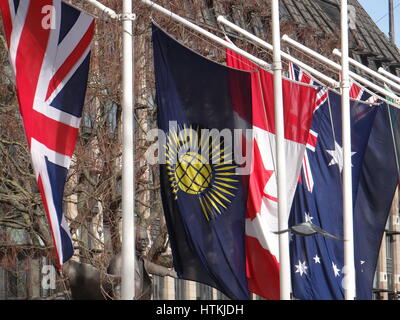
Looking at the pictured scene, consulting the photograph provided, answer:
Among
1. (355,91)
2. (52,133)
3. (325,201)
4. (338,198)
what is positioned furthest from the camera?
(355,91)

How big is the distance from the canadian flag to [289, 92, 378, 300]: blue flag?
1.86 feet

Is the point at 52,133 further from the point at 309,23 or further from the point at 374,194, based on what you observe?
the point at 309,23

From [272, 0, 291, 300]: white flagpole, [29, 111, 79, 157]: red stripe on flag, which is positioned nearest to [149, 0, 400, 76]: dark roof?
[272, 0, 291, 300]: white flagpole

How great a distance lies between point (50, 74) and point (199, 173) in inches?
127

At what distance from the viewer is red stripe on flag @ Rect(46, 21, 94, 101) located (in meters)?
17.9

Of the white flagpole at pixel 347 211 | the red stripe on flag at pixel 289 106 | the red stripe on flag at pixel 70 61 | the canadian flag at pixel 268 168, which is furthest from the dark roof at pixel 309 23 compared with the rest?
the red stripe on flag at pixel 70 61

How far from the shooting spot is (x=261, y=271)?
2091 cm

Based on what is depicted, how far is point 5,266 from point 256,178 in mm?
9510

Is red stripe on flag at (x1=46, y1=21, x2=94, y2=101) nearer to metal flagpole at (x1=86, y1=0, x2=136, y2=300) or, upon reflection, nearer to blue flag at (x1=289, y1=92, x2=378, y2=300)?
metal flagpole at (x1=86, y1=0, x2=136, y2=300)

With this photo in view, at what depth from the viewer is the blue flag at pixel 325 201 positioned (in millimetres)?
22281

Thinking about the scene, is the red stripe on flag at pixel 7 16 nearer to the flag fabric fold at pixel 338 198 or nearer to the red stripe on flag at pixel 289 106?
the red stripe on flag at pixel 289 106

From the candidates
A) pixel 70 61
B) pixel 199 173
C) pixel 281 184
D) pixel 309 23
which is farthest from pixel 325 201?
pixel 309 23

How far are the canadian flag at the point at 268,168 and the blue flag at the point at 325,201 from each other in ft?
1.86

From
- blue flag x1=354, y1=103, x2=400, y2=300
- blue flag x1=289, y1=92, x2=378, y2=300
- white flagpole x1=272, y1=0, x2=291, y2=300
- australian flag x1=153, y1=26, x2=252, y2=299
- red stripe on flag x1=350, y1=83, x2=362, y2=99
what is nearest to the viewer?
australian flag x1=153, y1=26, x2=252, y2=299
